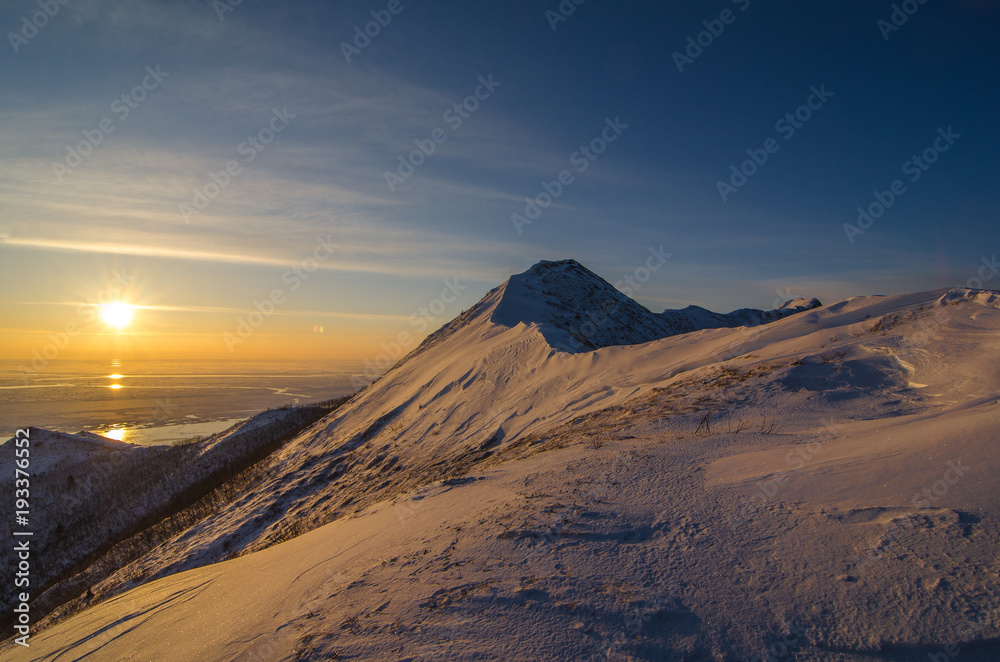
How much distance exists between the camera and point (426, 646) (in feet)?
10.2

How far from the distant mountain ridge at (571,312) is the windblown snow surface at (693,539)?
906 centimetres

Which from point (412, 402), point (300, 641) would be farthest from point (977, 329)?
point (412, 402)

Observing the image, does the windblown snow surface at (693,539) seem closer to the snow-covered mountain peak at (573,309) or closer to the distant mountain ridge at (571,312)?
the distant mountain ridge at (571,312)

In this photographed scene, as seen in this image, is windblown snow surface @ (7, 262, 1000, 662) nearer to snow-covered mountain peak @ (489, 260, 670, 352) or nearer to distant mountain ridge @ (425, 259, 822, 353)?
distant mountain ridge @ (425, 259, 822, 353)

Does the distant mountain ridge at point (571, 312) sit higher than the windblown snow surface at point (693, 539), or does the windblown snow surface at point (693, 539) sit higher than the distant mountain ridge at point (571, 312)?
the distant mountain ridge at point (571, 312)

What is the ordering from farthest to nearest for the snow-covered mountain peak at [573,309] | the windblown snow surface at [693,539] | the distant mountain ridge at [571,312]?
the distant mountain ridge at [571,312] → the snow-covered mountain peak at [573,309] → the windblown snow surface at [693,539]

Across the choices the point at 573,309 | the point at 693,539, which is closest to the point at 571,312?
the point at 573,309

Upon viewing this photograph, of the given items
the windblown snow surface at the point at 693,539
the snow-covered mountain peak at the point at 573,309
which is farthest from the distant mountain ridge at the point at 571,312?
the windblown snow surface at the point at 693,539

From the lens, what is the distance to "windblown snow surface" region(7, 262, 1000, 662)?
2.89 metres

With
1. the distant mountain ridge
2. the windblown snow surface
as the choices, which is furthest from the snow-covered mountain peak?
the windblown snow surface

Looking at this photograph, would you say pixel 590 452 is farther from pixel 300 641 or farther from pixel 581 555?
pixel 300 641

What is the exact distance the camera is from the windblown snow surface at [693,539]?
2.89m

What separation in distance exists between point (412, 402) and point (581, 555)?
13306 mm

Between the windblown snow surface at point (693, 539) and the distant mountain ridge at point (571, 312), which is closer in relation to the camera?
the windblown snow surface at point (693, 539)
